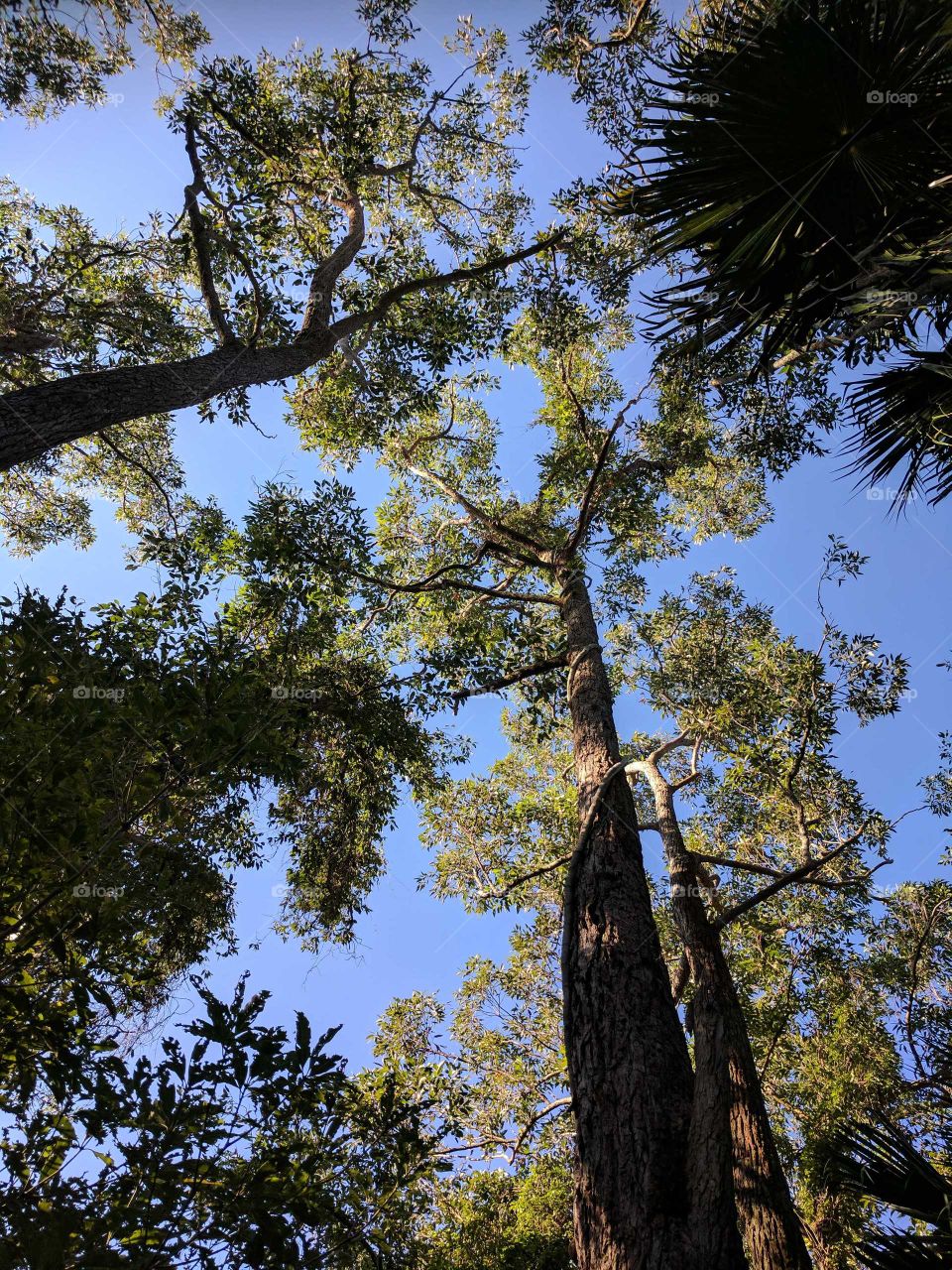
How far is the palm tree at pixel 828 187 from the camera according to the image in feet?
10.2

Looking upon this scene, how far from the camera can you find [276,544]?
6.94 metres

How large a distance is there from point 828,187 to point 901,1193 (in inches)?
204

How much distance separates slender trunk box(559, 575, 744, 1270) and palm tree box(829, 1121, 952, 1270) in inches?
39.2

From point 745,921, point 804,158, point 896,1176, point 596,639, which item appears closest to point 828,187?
point 804,158

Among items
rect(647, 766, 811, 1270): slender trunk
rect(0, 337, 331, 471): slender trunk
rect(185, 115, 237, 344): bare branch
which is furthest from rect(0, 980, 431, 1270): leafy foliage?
rect(185, 115, 237, 344): bare branch

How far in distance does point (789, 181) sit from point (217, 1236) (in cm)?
525

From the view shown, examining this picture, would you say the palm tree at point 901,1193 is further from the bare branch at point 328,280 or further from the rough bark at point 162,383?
the bare branch at point 328,280

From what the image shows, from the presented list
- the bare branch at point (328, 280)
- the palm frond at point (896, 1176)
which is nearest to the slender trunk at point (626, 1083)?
the palm frond at point (896, 1176)

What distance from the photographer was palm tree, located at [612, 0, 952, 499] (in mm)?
3117

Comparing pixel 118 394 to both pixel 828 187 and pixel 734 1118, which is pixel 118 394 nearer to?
pixel 828 187

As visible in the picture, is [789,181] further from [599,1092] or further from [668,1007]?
[599,1092]

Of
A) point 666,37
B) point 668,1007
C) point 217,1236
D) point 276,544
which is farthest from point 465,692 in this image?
point 666,37

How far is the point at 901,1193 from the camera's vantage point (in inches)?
120

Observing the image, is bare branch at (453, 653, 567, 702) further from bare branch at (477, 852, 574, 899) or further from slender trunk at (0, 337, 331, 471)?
slender trunk at (0, 337, 331, 471)
